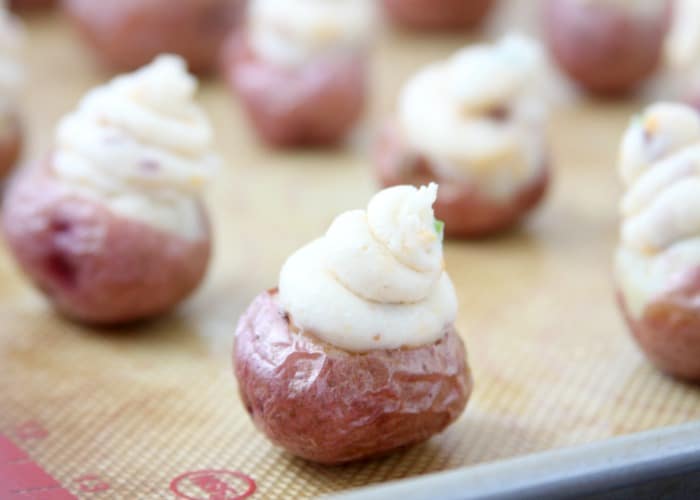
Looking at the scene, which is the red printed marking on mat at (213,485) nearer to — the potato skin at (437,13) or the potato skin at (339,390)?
the potato skin at (339,390)

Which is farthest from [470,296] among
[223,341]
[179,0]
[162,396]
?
[179,0]

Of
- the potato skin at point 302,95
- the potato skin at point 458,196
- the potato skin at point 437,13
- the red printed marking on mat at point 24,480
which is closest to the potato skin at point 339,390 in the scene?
the red printed marking on mat at point 24,480

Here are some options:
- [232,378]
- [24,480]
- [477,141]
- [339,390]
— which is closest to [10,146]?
[232,378]

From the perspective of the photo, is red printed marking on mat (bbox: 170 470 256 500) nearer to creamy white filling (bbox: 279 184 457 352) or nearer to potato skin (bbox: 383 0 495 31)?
creamy white filling (bbox: 279 184 457 352)

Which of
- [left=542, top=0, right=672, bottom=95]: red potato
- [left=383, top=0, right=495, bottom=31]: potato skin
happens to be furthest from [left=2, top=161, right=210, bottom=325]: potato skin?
[left=383, top=0, right=495, bottom=31]: potato skin

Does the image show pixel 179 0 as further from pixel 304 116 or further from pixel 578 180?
pixel 578 180
